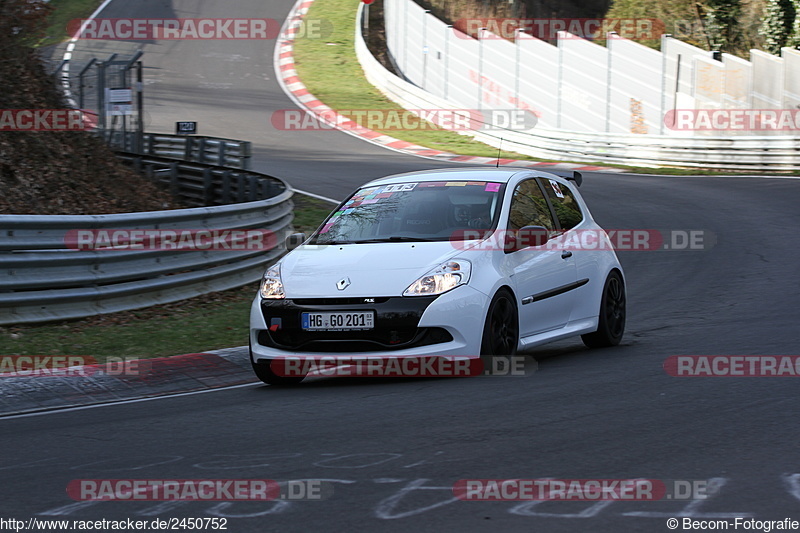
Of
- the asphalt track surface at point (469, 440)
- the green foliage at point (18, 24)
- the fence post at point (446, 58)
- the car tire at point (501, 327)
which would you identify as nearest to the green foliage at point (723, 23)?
the fence post at point (446, 58)

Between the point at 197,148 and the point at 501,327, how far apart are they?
17.8m

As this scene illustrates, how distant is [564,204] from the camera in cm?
958

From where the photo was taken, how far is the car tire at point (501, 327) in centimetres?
779

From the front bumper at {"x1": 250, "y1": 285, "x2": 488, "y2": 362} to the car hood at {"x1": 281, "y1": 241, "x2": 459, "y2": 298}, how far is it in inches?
3.1

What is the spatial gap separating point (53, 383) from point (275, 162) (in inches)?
803

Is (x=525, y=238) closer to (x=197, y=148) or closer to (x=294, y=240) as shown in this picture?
(x=294, y=240)

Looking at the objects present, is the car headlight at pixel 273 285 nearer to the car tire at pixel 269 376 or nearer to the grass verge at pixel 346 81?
the car tire at pixel 269 376

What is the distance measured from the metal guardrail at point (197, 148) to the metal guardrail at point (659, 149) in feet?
34.5

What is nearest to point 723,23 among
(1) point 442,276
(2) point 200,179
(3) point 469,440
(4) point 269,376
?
(2) point 200,179

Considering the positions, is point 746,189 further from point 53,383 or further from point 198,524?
point 198,524

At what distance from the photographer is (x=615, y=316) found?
9.71m

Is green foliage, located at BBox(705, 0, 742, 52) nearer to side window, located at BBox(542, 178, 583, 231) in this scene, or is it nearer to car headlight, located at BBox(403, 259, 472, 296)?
side window, located at BBox(542, 178, 583, 231)

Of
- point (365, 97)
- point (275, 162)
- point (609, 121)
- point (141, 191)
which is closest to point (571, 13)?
point (365, 97)

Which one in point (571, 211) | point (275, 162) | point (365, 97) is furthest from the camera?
point (365, 97)
